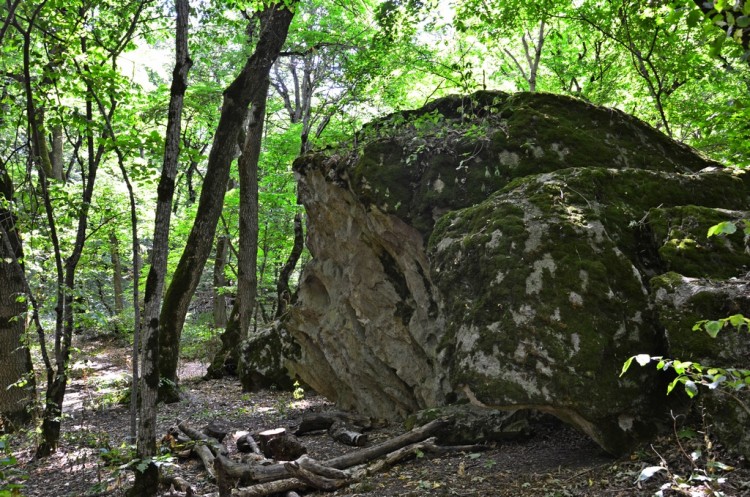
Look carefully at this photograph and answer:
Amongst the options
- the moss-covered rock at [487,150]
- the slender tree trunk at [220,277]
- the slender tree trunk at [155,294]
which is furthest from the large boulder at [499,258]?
the slender tree trunk at [220,277]

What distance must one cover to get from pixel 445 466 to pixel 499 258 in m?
2.20

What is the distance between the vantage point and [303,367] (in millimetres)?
9828

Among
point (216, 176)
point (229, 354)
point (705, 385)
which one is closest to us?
point (705, 385)

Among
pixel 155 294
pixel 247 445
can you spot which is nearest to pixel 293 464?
pixel 247 445

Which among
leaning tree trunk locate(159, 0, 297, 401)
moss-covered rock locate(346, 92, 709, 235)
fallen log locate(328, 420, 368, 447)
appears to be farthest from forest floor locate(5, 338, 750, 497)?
moss-covered rock locate(346, 92, 709, 235)

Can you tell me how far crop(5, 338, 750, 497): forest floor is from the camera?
3387 mm

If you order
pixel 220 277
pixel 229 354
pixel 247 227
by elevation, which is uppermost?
pixel 247 227

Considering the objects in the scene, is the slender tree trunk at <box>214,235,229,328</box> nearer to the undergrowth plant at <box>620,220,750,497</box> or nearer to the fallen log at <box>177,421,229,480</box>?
the fallen log at <box>177,421,229,480</box>

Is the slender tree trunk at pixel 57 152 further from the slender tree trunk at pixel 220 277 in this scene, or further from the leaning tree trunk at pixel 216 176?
the leaning tree trunk at pixel 216 176

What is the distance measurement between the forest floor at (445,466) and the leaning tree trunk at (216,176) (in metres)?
1.22

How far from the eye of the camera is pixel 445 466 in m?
5.14

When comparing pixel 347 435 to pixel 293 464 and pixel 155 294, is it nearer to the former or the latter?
pixel 293 464

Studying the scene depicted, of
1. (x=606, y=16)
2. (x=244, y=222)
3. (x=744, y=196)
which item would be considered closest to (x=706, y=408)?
(x=744, y=196)

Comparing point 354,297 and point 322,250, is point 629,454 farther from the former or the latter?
point 322,250
